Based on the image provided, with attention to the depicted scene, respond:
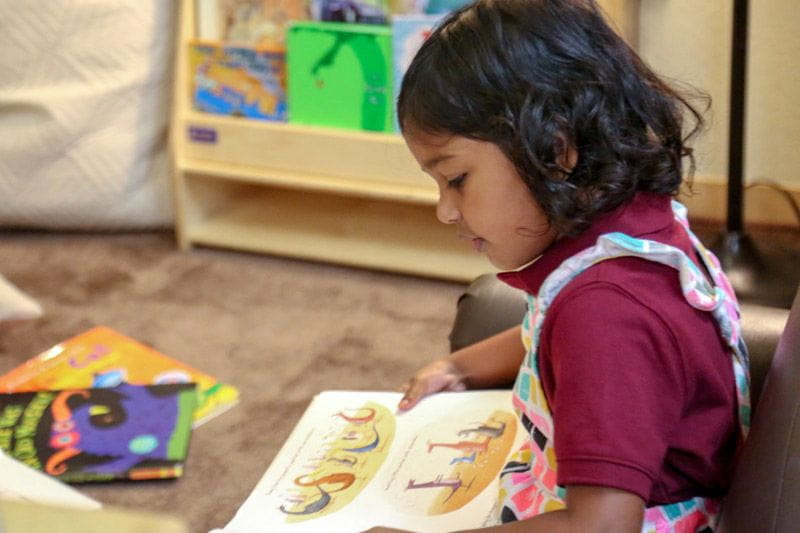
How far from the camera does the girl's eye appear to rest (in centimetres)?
80

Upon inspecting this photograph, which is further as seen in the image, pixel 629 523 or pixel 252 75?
pixel 252 75

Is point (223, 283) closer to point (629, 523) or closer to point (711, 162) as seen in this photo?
point (711, 162)

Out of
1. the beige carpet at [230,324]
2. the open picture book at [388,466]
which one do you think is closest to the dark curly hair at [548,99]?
the open picture book at [388,466]

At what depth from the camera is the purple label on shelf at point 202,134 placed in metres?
1.95

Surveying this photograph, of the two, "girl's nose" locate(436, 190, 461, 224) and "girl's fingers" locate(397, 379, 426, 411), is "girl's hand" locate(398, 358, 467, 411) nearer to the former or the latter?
"girl's fingers" locate(397, 379, 426, 411)

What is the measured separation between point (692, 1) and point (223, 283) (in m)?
0.98

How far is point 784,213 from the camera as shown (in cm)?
196

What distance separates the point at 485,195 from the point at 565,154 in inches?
2.6

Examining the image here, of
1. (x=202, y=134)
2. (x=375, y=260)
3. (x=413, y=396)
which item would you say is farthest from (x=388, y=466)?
(x=202, y=134)

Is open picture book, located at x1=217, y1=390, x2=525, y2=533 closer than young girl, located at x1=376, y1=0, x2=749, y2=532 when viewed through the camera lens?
No

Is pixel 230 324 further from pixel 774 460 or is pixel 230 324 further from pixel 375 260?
pixel 774 460

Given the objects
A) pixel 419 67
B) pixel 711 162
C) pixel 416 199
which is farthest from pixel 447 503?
pixel 711 162

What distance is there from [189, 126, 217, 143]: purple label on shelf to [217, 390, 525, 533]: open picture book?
0.94 m

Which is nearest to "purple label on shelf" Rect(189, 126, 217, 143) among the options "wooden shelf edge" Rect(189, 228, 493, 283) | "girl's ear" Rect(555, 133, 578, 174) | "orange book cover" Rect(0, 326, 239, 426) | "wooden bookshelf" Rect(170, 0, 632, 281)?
"wooden bookshelf" Rect(170, 0, 632, 281)
